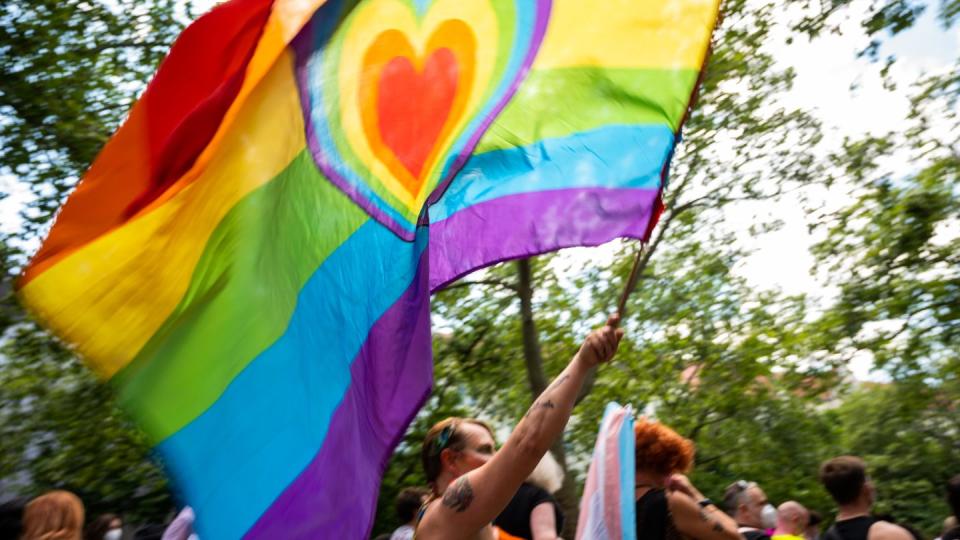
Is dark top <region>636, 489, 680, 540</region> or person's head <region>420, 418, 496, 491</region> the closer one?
person's head <region>420, 418, 496, 491</region>

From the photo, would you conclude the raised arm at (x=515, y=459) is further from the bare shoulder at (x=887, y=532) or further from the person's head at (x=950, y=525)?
the person's head at (x=950, y=525)

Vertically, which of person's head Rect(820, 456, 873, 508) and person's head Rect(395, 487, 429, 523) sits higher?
person's head Rect(820, 456, 873, 508)

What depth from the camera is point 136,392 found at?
3000mm

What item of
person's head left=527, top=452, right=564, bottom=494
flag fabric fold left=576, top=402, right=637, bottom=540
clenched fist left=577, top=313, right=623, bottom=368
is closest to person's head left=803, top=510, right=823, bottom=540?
person's head left=527, top=452, right=564, bottom=494

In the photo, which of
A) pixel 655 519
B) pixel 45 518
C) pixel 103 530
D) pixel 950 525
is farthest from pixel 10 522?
pixel 950 525

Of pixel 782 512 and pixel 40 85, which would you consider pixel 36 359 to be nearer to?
pixel 40 85

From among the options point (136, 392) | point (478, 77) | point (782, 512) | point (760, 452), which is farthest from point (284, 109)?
point (760, 452)

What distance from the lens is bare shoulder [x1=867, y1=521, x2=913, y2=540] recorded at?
4.55 meters

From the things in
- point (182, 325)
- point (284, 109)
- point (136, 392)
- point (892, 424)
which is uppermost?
point (892, 424)

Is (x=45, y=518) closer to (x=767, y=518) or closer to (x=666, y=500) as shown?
(x=666, y=500)

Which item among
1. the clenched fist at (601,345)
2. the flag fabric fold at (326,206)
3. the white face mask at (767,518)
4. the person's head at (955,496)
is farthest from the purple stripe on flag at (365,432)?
the white face mask at (767,518)

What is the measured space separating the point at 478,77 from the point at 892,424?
20.8 meters

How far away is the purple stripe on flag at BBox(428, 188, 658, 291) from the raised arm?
89cm

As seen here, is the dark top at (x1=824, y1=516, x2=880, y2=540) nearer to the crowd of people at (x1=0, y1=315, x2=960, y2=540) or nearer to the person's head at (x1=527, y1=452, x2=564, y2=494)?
the crowd of people at (x1=0, y1=315, x2=960, y2=540)
